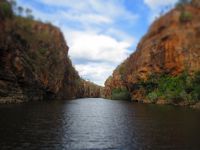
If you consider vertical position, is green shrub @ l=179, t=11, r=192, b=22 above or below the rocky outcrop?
above

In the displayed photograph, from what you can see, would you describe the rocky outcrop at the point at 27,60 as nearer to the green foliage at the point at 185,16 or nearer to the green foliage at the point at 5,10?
the green foliage at the point at 5,10

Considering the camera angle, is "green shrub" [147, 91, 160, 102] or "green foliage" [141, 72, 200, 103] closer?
"green foliage" [141, 72, 200, 103]

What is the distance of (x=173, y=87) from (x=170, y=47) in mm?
18323

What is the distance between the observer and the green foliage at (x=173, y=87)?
11267cm

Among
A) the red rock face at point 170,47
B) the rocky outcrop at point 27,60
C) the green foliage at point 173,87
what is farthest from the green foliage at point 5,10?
the green foliage at point 173,87

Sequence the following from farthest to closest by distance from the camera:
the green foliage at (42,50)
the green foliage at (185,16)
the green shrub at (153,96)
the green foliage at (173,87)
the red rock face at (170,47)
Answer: the green foliage at (42,50) < the green shrub at (153,96) < the green foliage at (185,16) < the red rock face at (170,47) < the green foliage at (173,87)

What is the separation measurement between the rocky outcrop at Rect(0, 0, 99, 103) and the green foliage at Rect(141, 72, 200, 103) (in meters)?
49.2

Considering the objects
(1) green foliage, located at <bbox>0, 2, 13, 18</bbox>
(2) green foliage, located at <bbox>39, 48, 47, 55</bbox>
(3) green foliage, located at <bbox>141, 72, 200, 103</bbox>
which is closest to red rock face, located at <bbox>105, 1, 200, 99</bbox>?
(3) green foliage, located at <bbox>141, 72, 200, 103</bbox>

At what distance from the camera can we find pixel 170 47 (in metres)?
138

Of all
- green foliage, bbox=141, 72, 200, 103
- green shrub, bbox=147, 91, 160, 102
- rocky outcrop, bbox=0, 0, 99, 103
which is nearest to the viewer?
rocky outcrop, bbox=0, 0, 99, 103

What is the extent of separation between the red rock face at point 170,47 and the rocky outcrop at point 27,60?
146ft

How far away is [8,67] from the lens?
110m

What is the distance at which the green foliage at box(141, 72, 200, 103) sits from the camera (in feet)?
370

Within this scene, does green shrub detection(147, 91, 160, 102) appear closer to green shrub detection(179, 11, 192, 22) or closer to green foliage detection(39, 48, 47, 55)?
green shrub detection(179, 11, 192, 22)
